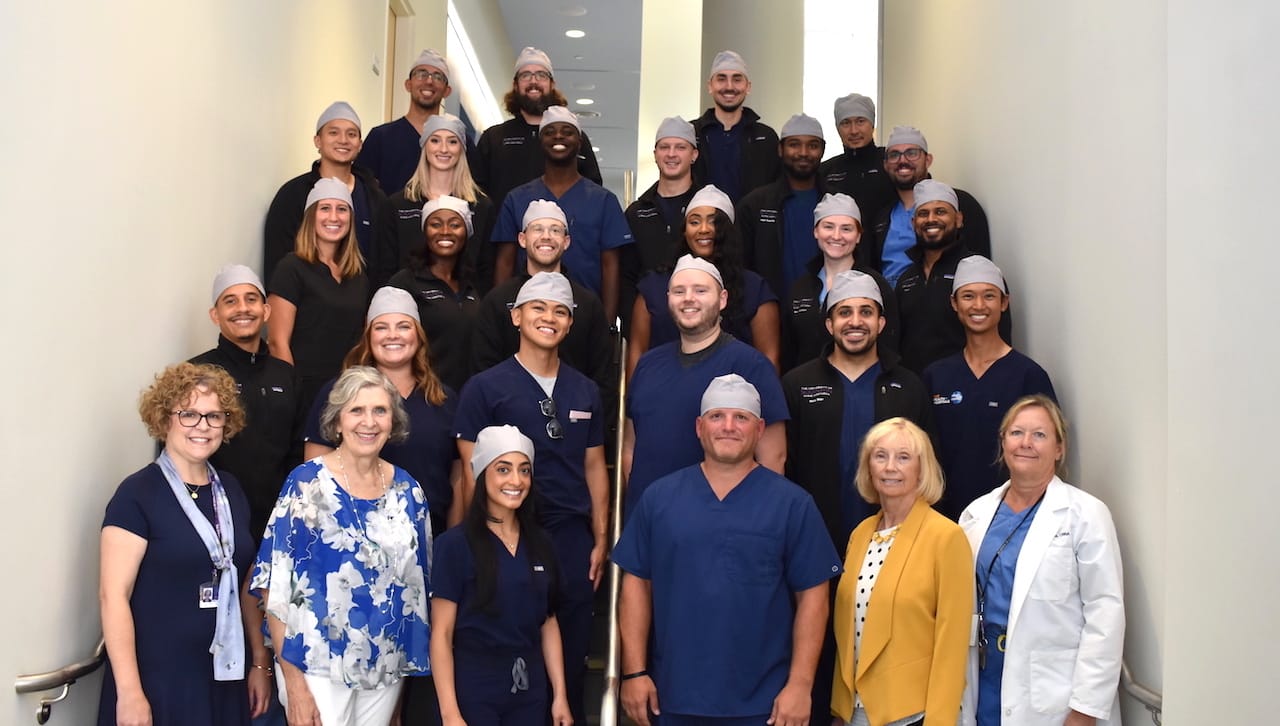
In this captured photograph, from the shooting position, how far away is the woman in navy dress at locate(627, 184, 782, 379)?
5.59 m

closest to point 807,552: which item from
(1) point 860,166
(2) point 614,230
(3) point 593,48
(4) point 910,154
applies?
(2) point 614,230

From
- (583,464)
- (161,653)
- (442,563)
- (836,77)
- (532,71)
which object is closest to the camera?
(161,653)

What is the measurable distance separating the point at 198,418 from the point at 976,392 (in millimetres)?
2823

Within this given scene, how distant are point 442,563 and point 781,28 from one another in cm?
773

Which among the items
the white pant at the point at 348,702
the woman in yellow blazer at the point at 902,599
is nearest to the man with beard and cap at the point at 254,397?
the white pant at the point at 348,702

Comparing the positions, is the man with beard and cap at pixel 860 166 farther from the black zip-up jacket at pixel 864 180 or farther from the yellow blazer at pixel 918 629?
the yellow blazer at pixel 918 629

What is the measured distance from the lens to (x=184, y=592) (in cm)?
401

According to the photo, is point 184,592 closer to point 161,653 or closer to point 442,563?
point 161,653

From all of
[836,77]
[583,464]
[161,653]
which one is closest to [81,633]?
[161,653]

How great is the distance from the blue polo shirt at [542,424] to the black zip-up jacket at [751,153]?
2.50 meters

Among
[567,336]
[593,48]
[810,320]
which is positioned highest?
[593,48]

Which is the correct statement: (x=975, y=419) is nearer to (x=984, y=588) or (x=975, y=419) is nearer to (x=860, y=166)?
(x=984, y=588)

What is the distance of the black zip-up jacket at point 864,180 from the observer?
22.3 feet

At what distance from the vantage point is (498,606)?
4.20 metres
